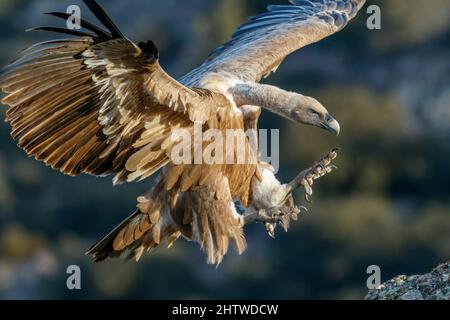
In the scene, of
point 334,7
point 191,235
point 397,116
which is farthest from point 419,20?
point 191,235

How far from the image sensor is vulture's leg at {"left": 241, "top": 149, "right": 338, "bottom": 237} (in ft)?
35.8

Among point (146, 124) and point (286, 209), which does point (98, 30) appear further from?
point (286, 209)

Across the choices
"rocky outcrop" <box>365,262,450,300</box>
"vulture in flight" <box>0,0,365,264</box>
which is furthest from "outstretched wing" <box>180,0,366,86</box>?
"rocky outcrop" <box>365,262,450,300</box>

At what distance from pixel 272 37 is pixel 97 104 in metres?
2.89

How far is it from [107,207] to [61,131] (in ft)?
70.0

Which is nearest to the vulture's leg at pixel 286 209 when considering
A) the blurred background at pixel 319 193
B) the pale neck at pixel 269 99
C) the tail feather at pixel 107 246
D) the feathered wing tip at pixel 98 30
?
the pale neck at pixel 269 99

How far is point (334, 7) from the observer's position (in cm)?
1356

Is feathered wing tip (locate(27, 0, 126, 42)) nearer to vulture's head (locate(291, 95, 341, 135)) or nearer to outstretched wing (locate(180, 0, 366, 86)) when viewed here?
outstretched wing (locate(180, 0, 366, 86))

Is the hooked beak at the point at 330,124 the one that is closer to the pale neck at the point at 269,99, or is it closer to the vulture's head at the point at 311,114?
the vulture's head at the point at 311,114

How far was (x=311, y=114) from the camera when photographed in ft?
35.6

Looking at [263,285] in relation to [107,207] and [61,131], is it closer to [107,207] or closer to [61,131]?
[107,207]

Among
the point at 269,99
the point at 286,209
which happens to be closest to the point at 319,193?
the point at 286,209

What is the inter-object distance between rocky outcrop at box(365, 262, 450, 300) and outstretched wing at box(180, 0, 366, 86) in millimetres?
2382

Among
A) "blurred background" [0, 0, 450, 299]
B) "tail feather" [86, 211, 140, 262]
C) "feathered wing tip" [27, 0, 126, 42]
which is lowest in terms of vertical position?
"tail feather" [86, 211, 140, 262]
